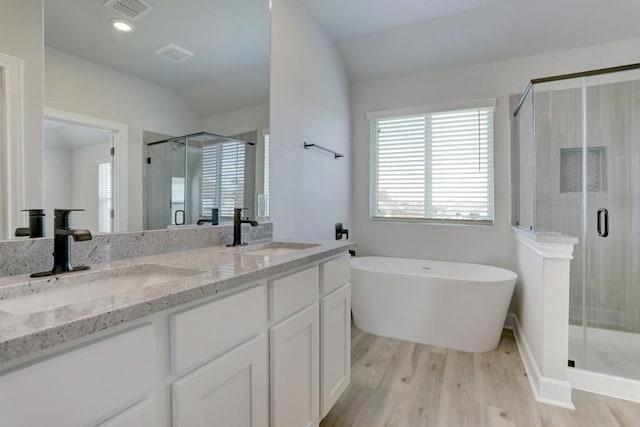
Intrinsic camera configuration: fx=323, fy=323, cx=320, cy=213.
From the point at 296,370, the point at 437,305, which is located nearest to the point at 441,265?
the point at 437,305

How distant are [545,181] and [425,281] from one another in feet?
4.51

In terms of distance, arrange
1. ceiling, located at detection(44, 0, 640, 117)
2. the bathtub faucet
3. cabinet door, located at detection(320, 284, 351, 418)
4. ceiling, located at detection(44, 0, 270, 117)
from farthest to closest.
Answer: the bathtub faucet → cabinet door, located at detection(320, 284, 351, 418) → ceiling, located at detection(44, 0, 640, 117) → ceiling, located at detection(44, 0, 270, 117)

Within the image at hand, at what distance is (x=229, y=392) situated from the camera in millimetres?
962

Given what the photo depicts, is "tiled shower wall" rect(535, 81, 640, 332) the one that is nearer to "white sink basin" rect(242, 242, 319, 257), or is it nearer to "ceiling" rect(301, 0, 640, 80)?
"ceiling" rect(301, 0, 640, 80)

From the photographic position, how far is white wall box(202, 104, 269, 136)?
1743 millimetres

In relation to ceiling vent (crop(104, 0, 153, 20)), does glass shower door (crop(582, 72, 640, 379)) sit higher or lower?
lower

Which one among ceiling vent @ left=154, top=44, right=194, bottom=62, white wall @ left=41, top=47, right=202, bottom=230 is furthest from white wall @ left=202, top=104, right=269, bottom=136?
ceiling vent @ left=154, top=44, right=194, bottom=62

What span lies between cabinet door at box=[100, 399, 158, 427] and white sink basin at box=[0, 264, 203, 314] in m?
0.39

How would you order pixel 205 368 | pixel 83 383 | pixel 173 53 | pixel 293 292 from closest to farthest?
pixel 83 383
pixel 205 368
pixel 293 292
pixel 173 53

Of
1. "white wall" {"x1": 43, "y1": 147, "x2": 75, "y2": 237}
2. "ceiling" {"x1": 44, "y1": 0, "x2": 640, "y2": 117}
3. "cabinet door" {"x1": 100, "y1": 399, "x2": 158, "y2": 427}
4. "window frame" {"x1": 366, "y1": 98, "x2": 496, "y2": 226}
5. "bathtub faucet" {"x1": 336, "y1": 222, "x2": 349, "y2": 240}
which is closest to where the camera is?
"cabinet door" {"x1": 100, "y1": 399, "x2": 158, "y2": 427}

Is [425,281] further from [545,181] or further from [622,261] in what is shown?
[622,261]

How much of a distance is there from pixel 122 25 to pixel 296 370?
1.55m

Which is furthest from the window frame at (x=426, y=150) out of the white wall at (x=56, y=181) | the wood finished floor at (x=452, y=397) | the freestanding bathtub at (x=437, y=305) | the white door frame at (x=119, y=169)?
the white wall at (x=56, y=181)

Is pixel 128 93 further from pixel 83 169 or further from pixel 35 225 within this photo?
pixel 35 225
